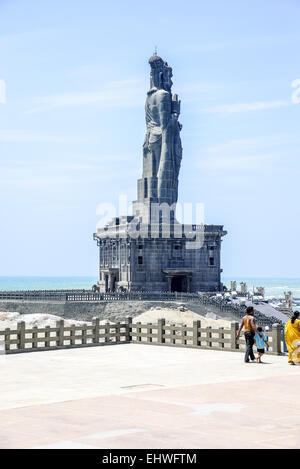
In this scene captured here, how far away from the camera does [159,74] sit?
276ft

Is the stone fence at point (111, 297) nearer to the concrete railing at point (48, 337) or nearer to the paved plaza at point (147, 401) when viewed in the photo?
the concrete railing at point (48, 337)

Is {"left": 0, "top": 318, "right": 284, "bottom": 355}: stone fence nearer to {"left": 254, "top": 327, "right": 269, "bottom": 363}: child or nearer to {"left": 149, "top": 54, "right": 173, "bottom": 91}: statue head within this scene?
{"left": 254, "top": 327, "right": 269, "bottom": 363}: child

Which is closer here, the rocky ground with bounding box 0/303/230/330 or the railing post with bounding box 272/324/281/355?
the railing post with bounding box 272/324/281/355

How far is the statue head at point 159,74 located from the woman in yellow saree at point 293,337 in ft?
208

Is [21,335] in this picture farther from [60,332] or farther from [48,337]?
[60,332]

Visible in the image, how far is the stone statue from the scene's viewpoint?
8319 centimetres

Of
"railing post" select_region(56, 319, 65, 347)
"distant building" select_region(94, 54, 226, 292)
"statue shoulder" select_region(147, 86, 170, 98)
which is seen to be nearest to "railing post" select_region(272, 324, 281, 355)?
"railing post" select_region(56, 319, 65, 347)

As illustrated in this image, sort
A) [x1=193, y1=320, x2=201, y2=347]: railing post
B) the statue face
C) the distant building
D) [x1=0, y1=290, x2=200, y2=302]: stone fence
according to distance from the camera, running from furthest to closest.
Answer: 1. the statue face
2. the distant building
3. [x1=0, y1=290, x2=200, y2=302]: stone fence
4. [x1=193, y1=320, x2=201, y2=347]: railing post

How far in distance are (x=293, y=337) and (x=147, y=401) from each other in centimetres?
748

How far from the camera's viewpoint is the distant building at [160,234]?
265ft

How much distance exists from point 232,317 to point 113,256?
18519 millimetres

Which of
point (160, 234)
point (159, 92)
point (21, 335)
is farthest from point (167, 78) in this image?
point (21, 335)

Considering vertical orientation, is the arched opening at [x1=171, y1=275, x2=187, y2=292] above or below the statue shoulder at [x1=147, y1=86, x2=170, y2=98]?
below
